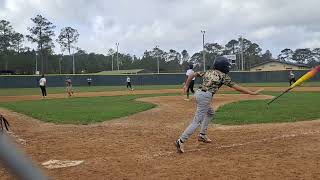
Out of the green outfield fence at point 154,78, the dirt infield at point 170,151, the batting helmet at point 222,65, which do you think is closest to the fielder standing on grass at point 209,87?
the batting helmet at point 222,65

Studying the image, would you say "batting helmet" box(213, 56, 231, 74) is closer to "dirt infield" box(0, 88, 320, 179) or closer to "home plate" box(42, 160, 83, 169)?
"dirt infield" box(0, 88, 320, 179)

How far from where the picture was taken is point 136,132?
1098 cm

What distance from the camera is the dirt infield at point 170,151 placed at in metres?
6.26

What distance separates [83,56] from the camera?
407 feet

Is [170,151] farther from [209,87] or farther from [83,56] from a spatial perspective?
[83,56]

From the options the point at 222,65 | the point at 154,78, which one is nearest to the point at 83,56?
the point at 154,78

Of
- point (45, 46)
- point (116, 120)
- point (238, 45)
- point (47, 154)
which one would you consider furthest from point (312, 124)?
point (238, 45)

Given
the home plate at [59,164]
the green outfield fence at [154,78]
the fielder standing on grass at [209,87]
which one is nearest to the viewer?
the home plate at [59,164]

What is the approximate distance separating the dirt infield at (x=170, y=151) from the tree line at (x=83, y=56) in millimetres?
69651

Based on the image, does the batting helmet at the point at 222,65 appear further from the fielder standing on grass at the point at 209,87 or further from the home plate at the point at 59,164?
the home plate at the point at 59,164

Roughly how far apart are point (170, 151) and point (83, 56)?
4669 inches

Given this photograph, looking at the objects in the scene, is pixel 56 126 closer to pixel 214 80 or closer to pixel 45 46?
pixel 214 80

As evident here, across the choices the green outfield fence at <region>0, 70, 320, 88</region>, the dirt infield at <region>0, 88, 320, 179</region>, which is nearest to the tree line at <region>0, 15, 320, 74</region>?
the green outfield fence at <region>0, 70, 320, 88</region>

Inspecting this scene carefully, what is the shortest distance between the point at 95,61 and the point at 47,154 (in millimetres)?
113791
